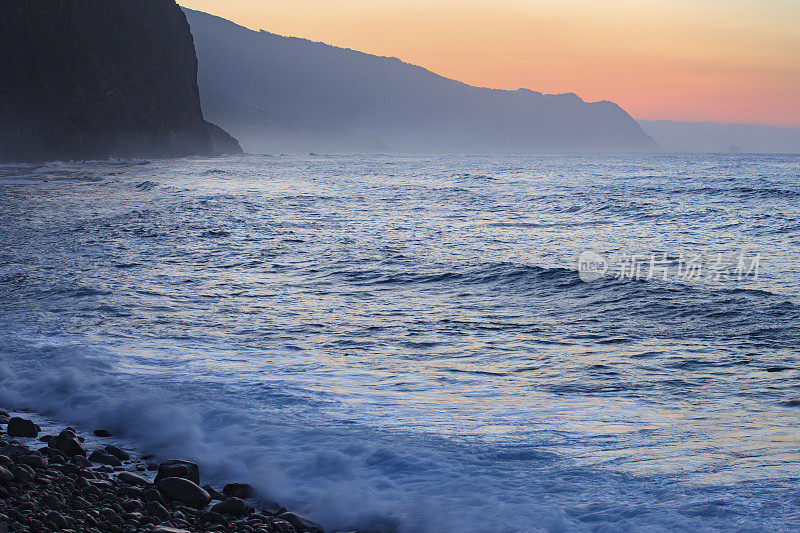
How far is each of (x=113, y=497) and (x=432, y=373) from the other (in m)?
3.31

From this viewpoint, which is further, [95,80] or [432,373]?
[95,80]

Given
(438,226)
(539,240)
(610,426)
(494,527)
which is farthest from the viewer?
(438,226)

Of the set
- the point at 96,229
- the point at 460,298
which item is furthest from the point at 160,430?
the point at 96,229

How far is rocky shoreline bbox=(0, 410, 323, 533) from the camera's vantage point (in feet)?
12.2

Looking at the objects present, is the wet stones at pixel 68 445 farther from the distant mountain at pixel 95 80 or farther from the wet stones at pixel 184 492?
the distant mountain at pixel 95 80

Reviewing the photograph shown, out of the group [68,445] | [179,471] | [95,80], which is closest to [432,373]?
[179,471]

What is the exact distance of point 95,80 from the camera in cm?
6794

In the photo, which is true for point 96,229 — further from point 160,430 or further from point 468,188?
point 468,188

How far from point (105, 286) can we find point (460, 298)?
17.6 feet

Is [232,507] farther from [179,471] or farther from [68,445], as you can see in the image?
[68,445]

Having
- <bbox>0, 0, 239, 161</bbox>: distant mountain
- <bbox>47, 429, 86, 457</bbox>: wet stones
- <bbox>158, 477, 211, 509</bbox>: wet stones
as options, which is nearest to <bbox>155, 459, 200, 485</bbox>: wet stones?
<bbox>158, 477, 211, 509</bbox>: wet stones

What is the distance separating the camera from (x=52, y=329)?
8156 mm

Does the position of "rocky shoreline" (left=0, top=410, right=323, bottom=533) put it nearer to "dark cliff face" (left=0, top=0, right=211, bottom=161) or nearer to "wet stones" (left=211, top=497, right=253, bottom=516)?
"wet stones" (left=211, top=497, right=253, bottom=516)

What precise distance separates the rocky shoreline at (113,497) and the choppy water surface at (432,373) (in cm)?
32
